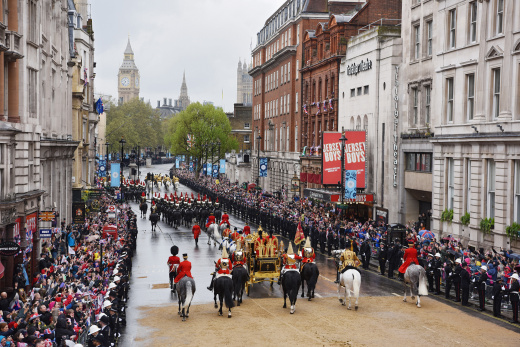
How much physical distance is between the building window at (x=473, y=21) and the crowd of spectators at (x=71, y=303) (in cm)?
1957

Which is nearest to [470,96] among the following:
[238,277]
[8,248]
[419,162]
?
[419,162]

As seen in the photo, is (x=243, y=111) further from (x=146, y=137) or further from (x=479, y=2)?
(x=479, y=2)

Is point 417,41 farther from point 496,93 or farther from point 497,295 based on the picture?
point 497,295

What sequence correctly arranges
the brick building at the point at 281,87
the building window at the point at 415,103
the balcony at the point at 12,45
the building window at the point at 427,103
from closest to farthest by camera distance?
the balcony at the point at 12,45
the building window at the point at 427,103
the building window at the point at 415,103
the brick building at the point at 281,87

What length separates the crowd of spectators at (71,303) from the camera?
15149mm

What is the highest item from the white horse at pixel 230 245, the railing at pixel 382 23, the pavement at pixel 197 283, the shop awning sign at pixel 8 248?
the railing at pixel 382 23

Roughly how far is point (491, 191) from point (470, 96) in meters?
5.18

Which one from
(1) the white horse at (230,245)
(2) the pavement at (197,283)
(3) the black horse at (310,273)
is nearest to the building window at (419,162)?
(2) the pavement at (197,283)

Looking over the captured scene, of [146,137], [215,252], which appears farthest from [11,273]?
[146,137]

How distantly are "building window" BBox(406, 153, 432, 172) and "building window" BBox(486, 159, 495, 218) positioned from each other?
8.15 m

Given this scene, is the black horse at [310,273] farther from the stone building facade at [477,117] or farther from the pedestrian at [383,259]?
the stone building facade at [477,117]

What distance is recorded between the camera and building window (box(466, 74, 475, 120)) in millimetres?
36156

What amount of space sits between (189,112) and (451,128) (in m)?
87.1

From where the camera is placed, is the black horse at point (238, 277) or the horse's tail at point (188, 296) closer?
the horse's tail at point (188, 296)
